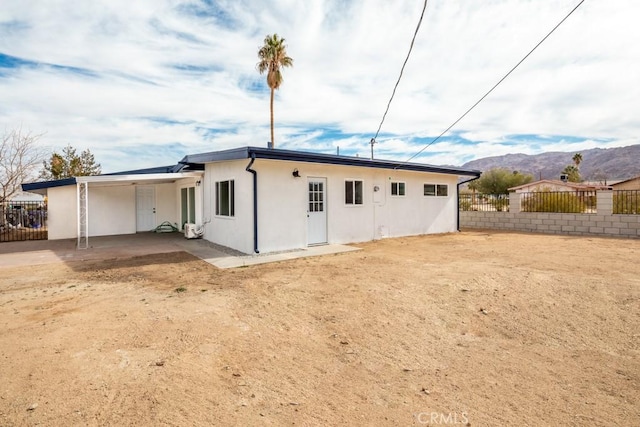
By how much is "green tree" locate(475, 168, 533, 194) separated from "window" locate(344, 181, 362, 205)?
3377 cm

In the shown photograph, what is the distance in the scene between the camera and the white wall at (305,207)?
9.43 m

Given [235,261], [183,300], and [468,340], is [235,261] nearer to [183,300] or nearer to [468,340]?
[183,300]

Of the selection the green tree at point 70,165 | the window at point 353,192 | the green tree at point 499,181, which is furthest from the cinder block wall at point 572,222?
the green tree at point 70,165

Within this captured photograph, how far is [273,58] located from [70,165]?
1828cm

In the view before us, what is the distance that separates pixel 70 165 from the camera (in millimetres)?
26500

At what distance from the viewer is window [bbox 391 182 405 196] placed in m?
13.0

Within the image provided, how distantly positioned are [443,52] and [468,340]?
789 centimetres

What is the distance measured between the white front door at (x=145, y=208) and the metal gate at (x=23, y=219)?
3.96 metres

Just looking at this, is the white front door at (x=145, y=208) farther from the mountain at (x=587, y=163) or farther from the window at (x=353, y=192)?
the mountain at (x=587, y=163)

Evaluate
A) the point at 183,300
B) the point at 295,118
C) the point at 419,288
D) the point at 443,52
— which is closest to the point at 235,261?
the point at 183,300

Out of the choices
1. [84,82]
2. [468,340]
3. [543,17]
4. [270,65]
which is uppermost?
[270,65]

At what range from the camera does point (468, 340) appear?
3.93 metres

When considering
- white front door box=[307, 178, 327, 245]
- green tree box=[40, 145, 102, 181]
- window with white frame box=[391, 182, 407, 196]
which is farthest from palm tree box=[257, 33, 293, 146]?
green tree box=[40, 145, 102, 181]

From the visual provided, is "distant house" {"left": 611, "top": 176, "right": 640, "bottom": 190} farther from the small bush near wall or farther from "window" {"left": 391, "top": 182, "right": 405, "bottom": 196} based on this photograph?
"window" {"left": 391, "top": 182, "right": 405, "bottom": 196}
